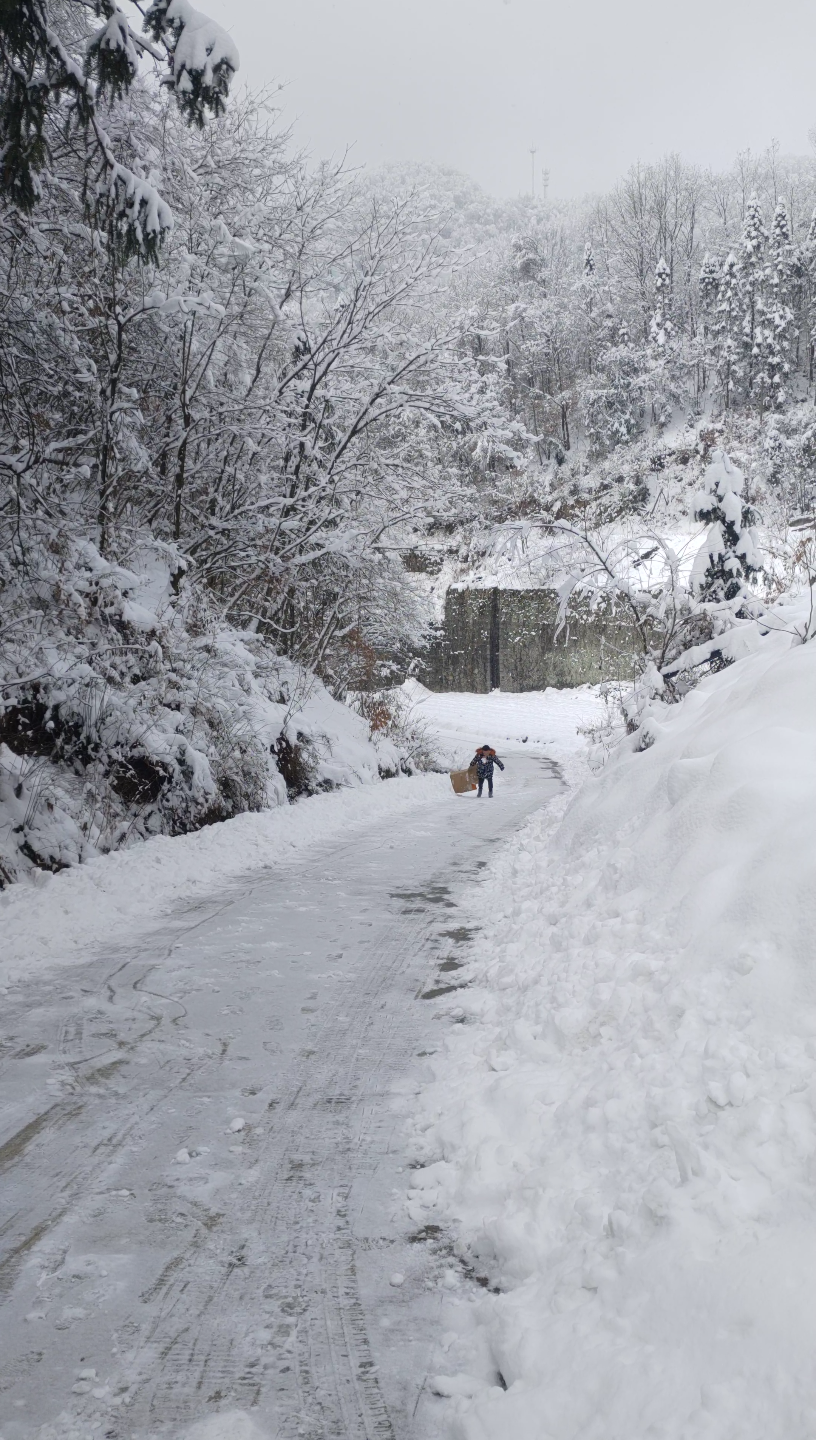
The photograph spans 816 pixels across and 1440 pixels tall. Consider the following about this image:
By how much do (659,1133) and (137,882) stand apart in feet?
19.4

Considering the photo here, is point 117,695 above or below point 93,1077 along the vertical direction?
above

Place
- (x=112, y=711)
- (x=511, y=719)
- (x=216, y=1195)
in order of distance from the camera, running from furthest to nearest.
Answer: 1. (x=511, y=719)
2. (x=112, y=711)
3. (x=216, y=1195)

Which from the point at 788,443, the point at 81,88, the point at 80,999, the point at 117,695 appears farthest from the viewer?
the point at 788,443

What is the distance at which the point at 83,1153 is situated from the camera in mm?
3562

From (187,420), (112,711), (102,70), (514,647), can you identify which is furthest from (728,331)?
(102,70)

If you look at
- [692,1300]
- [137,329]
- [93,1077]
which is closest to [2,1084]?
[93,1077]

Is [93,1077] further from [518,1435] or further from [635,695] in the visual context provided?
[635,695]

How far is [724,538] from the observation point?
11.2m

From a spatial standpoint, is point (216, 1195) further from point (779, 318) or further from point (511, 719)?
point (779, 318)

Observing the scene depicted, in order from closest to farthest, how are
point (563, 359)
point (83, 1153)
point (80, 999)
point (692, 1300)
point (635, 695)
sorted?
point (692, 1300) < point (83, 1153) < point (80, 999) < point (635, 695) < point (563, 359)

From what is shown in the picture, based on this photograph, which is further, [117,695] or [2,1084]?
[117,695]

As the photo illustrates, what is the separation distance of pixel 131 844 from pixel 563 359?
47.7 m

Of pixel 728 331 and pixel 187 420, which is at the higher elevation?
pixel 728 331

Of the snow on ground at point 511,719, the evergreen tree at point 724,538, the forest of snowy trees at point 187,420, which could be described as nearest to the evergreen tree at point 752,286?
the snow on ground at point 511,719
